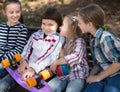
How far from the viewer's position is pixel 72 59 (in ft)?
12.2

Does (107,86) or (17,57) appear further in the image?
(17,57)

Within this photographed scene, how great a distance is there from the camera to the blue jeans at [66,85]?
3.62 m

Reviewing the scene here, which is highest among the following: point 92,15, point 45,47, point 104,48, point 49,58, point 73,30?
point 92,15

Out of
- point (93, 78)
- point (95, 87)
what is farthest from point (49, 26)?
point (95, 87)

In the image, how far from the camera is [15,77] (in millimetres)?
3857

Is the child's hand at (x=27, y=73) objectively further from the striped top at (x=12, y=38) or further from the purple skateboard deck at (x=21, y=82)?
the striped top at (x=12, y=38)

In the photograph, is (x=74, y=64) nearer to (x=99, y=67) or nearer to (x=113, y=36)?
(x=99, y=67)

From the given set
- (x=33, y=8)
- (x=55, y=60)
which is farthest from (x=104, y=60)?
(x=33, y=8)

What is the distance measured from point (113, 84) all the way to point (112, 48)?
1.18 feet

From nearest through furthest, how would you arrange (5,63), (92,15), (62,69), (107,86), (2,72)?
(107,86)
(92,15)
(62,69)
(5,63)
(2,72)

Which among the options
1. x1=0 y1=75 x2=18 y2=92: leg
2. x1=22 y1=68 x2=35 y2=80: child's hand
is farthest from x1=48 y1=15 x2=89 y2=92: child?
x1=0 y1=75 x2=18 y2=92: leg

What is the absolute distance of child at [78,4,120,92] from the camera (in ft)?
11.5

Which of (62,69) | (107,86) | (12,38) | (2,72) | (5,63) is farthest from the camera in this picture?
(12,38)

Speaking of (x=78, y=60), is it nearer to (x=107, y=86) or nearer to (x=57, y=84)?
(x=57, y=84)
